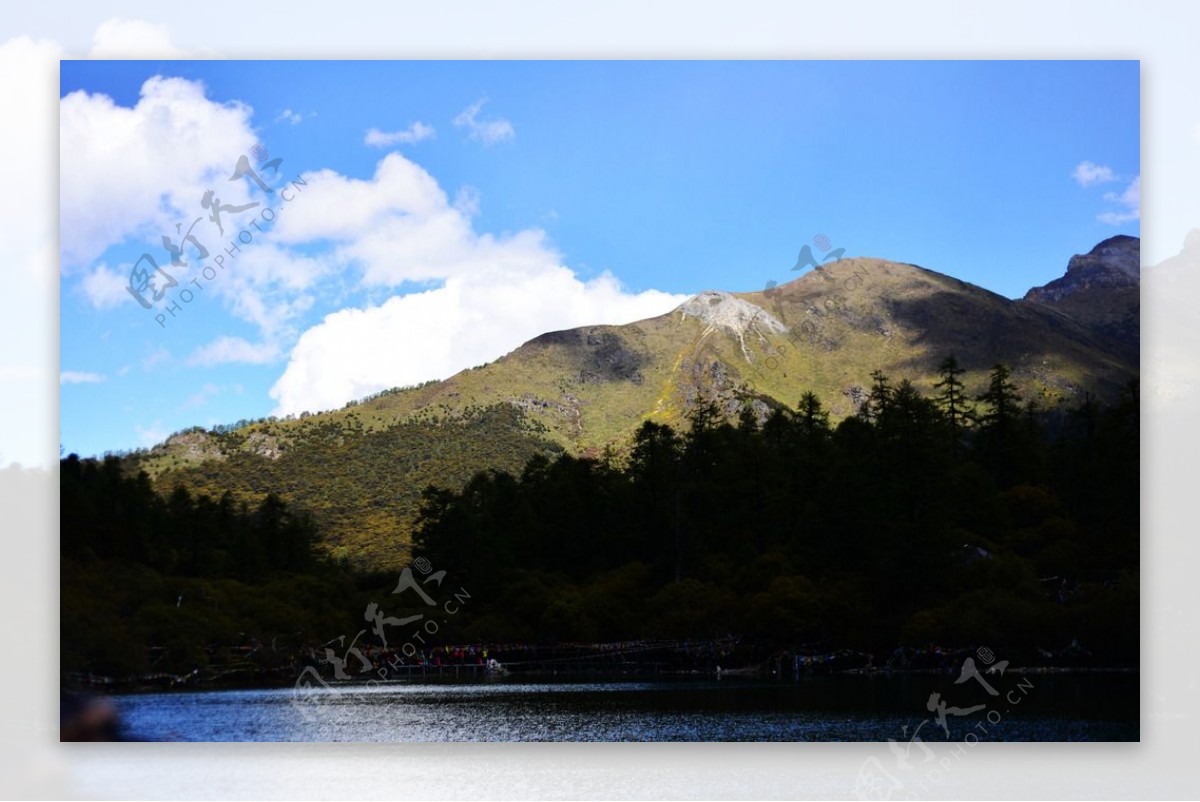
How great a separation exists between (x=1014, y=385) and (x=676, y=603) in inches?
390

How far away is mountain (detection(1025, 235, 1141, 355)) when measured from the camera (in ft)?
62.3

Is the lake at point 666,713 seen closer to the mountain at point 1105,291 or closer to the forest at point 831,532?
the forest at point 831,532

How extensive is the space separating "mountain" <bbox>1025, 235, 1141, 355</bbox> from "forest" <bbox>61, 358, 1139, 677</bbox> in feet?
5.13

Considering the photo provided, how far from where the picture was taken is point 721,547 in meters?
25.2

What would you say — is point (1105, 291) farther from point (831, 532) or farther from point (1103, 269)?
point (831, 532)

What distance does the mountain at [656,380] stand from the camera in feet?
81.9

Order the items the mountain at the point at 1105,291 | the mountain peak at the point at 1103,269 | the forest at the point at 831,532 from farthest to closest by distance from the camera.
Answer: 1. the forest at the point at 831,532
2. the mountain at the point at 1105,291
3. the mountain peak at the point at 1103,269

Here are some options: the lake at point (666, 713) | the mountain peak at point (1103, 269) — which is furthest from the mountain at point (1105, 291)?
the lake at point (666, 713)

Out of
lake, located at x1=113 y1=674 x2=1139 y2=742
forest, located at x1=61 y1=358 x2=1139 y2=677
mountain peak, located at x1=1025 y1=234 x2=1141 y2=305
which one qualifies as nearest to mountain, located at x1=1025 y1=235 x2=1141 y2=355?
mountain peak, located at x1=1025 y1=234 x2=1141 y2=305

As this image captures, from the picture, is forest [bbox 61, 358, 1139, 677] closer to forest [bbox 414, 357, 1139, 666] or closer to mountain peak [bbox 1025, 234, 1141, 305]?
forest [bbox 414, 357, 1139, 666]

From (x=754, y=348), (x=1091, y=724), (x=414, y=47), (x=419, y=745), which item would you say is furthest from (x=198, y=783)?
(x=754, y=348)

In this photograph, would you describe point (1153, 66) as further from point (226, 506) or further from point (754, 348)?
point (226, 506)

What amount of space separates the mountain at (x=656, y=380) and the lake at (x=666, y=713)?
6034 mm

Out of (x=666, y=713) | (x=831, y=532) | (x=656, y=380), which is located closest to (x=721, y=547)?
(x=831, y=532)
